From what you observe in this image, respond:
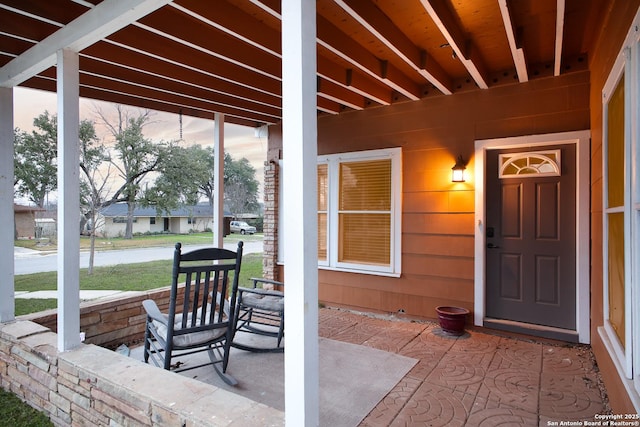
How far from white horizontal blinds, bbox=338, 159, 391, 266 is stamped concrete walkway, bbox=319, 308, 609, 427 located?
3.83ft

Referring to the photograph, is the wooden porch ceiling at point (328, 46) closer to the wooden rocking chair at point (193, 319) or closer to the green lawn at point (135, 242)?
the wooden rocking chair at point (193, 319)

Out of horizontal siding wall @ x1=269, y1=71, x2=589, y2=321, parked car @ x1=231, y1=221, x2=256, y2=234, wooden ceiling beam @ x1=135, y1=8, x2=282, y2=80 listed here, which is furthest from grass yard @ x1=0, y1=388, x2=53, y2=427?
parked car @ x1=231, y1=221, x2=256, y2=234

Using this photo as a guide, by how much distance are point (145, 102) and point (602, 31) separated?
4748mm

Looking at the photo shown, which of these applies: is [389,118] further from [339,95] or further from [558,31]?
[558,31]

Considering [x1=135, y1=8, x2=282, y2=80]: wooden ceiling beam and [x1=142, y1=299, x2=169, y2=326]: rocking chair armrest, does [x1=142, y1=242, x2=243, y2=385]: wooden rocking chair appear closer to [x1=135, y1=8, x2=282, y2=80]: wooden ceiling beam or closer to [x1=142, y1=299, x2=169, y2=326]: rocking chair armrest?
[x1=142, y1=299, x2=169, y2=326]: rocking chair armrest

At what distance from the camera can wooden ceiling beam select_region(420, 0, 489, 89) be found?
92.3 inches

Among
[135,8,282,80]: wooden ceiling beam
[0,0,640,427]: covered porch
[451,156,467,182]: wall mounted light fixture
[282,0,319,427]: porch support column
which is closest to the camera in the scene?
[282,0,319,427]: porch support column

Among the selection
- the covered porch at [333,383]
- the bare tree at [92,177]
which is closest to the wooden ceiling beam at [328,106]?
the covered porch at [333,383]

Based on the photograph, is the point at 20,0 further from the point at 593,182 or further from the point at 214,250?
the point at 593,182

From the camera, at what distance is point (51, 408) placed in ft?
8.17

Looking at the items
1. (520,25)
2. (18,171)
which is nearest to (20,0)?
(520,25)

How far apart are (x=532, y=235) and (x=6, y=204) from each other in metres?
5.21

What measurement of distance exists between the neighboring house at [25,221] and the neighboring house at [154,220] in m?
1.64

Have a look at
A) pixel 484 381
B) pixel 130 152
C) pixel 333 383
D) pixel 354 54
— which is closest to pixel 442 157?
pixel 354 54
